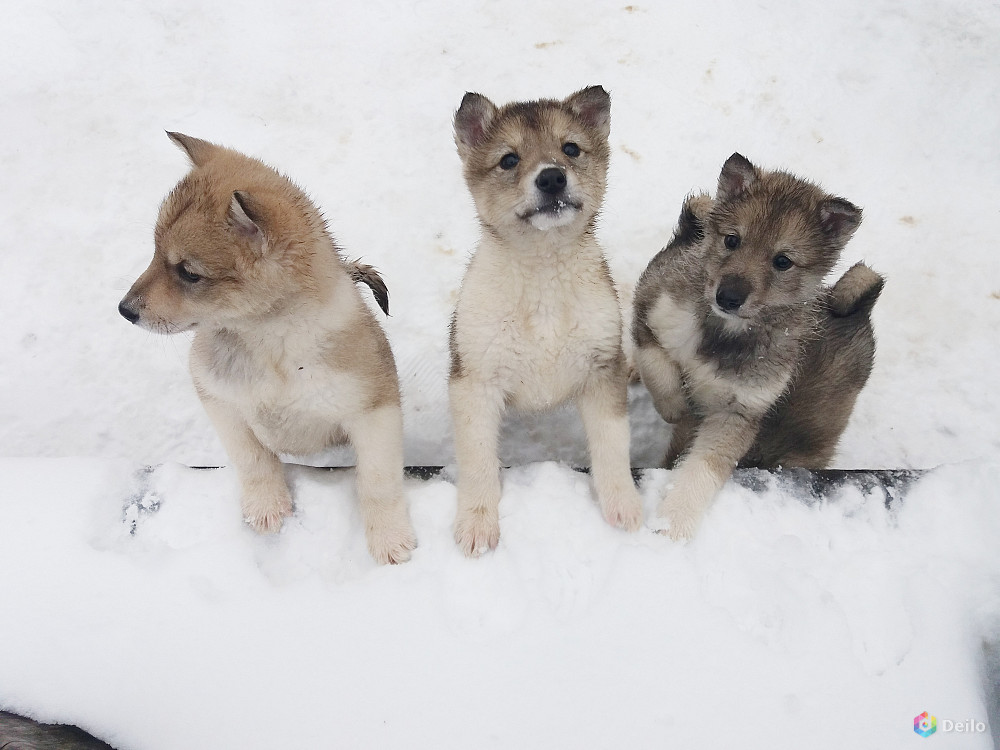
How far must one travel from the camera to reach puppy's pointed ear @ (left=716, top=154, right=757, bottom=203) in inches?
115

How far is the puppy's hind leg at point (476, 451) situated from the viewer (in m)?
2.83

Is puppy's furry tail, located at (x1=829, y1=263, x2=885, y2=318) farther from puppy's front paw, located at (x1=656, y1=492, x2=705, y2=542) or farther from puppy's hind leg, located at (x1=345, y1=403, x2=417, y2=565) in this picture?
puppy's hind leg, located at (x1=345, y1=403, x2=417, y2=565)

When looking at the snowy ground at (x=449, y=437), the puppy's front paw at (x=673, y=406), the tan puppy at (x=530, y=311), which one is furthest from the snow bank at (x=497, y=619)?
the puppy's front paw at (x=673, y=406)

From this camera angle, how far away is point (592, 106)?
9.68 ft

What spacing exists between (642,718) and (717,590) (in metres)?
0.61

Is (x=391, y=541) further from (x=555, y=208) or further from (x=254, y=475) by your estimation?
(x=555, y=208)

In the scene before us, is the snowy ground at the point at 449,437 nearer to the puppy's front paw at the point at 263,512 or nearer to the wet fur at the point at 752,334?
the puppy's front paw at the point at 263,512

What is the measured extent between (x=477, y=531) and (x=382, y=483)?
464 millimetres

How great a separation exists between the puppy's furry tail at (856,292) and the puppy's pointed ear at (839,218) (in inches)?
21.0

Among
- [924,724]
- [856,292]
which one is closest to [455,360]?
[856,292]

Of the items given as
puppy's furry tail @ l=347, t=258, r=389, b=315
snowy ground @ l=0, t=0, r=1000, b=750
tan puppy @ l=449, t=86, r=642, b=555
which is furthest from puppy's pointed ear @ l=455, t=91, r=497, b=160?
snowy ground @ l=0, t=0, r=1000, b=750

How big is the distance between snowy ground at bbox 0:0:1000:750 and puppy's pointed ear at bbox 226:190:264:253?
50.6 inches

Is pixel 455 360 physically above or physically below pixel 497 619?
above

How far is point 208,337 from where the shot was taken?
2.62 metres
